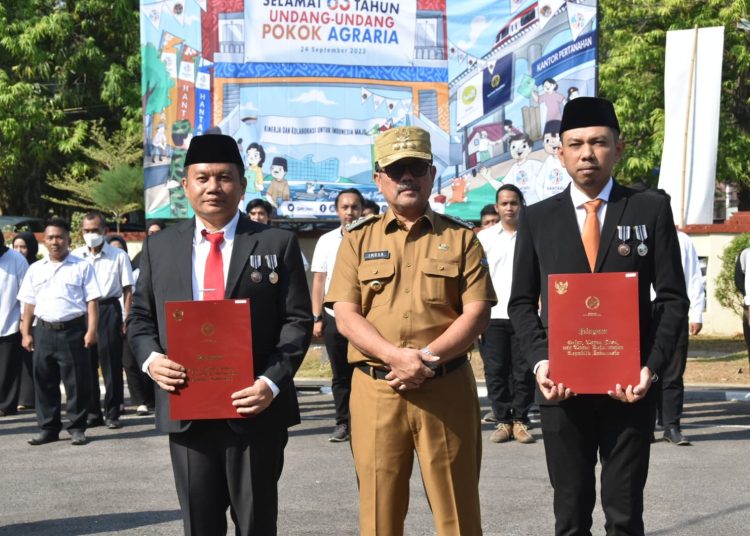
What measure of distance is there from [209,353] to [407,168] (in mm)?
1109

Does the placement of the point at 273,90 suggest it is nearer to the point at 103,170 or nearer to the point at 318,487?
the point at 103,170

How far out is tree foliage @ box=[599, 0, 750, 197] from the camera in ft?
90.2

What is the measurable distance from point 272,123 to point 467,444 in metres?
14.1

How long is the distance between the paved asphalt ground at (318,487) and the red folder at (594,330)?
7.60 ft

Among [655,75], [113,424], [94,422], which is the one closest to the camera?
[113,424]

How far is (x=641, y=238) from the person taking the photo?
481cm

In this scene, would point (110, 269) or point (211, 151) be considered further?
point (110, 269)

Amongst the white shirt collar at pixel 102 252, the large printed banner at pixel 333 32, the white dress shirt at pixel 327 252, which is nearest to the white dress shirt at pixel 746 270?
the white dress shirt at pixel 327 252

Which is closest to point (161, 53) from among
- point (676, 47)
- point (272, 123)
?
point (272, 123)

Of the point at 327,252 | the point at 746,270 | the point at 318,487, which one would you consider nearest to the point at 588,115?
the point at 318,487

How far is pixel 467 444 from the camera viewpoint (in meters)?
4.87

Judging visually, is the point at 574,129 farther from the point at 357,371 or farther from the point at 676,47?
the point at 676,47

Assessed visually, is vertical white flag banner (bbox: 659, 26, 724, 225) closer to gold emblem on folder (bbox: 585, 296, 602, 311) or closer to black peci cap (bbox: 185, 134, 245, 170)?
gold emblem on folder (bbox: 585, 296, 602, 311)

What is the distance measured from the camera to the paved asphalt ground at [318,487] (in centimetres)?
704
